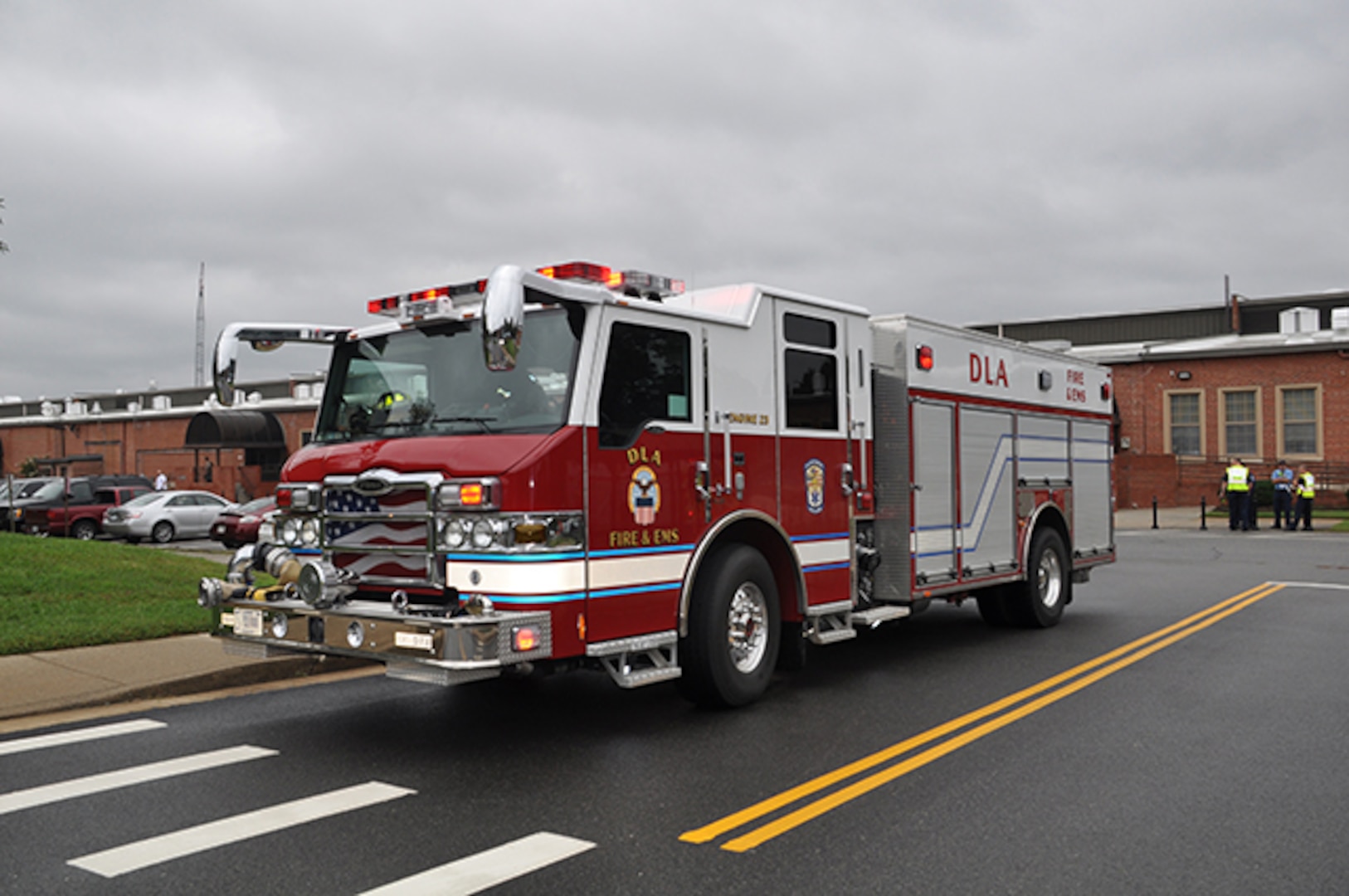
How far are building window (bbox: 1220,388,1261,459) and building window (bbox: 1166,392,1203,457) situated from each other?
0.73 metres

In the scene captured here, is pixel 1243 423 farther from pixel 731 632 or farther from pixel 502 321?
pixel 502 321

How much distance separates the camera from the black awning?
1635 inches

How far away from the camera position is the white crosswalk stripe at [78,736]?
6.73m

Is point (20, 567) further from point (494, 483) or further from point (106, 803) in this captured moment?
point (494, 483)

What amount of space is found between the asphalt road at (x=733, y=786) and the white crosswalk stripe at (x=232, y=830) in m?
0.02

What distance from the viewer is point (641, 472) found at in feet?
22.1

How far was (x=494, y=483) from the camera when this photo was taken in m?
6.07

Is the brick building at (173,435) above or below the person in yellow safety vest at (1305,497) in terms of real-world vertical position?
above

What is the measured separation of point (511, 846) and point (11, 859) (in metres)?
2.09

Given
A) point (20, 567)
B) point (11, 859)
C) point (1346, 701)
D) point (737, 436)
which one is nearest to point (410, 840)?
point (11, 859)

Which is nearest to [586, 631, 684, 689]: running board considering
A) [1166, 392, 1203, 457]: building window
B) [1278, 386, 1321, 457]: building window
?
[1278, 386, 1321, 457]: building window

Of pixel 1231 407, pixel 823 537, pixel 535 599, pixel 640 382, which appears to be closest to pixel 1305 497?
pixel 1231 407

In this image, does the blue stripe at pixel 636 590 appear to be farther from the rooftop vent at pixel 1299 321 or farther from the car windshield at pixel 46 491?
Answer: the rooftop vent at pixel 1299 321

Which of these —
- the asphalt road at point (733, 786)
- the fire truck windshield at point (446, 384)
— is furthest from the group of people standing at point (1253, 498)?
the fire truck windshield at point (446, 384)
